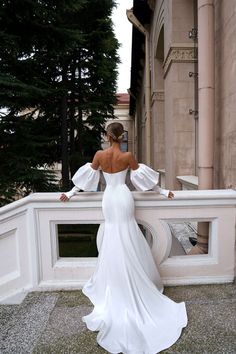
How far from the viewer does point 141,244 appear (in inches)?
105

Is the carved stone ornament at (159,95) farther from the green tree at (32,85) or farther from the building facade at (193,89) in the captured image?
the green tree at (32,85)

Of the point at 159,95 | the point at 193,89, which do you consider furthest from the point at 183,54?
the point at 159,95

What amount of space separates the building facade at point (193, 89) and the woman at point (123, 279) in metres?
1.05

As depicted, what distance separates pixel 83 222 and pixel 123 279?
2.48ft

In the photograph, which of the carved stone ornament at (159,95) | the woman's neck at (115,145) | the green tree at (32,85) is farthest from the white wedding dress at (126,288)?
the carved stone ornament at (159,95)

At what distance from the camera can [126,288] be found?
244cm

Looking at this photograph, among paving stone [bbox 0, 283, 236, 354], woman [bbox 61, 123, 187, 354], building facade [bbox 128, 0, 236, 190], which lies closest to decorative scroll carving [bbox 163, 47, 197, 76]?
building facade [bbox 128, 0, 236, 190]

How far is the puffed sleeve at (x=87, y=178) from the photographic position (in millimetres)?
2732

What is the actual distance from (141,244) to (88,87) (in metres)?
9.16

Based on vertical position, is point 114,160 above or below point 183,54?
below

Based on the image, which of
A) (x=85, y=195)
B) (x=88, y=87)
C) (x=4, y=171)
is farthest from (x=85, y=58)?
(x=85, y=195)

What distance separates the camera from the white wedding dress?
2176mm

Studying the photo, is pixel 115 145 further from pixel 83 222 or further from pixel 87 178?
pixel 83 222

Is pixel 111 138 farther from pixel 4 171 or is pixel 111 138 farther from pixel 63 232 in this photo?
pixel 63 232
